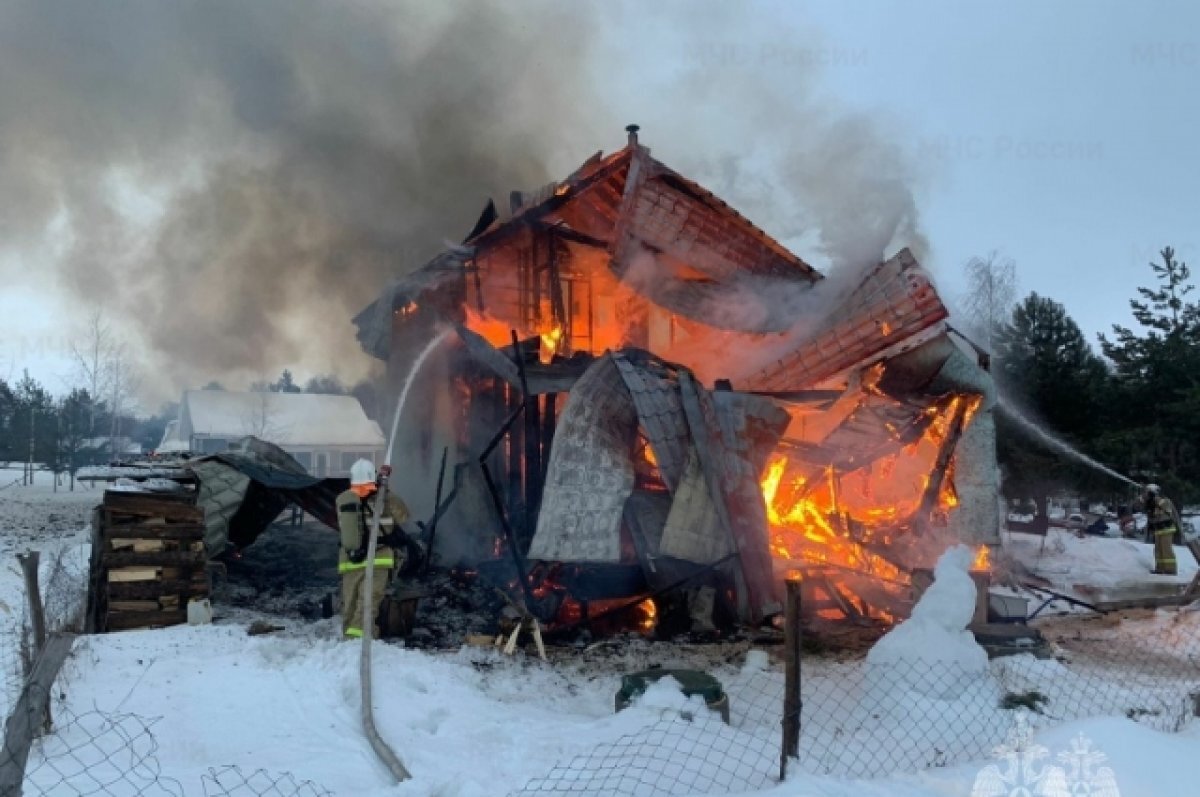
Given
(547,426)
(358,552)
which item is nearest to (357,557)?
(358,552)

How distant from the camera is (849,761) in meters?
4.80

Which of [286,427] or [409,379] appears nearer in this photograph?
[409,379]

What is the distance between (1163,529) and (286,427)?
118 feet

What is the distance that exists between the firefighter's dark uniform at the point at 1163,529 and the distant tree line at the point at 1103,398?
6.03 metres

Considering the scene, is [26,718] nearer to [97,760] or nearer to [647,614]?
[97,760]

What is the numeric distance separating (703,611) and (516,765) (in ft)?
15.2

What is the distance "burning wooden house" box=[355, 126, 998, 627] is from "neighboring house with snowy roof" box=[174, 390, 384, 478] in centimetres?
2323

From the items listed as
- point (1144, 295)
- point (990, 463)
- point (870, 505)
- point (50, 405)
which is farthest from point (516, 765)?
point (50, 405)

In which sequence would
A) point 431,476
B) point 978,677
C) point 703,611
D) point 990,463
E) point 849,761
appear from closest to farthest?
point 849,761, point 978,677, point 703,611, point 990,463, point 431,476

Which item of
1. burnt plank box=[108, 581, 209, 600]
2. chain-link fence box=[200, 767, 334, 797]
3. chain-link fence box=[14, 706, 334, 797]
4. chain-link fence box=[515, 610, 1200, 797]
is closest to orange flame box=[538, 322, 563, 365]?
burnt plank box=[108, 581, 209, 600]

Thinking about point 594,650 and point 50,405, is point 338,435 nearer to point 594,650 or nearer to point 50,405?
point 50,405

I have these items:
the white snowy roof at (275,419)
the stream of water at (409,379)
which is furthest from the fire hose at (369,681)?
the white snowy roof at (275,419)

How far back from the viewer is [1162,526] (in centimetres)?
1234

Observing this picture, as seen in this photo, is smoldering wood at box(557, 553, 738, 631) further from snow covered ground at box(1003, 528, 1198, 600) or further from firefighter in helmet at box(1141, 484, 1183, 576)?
firefighter in helmet at box(1141, 484, 1183, 576)
